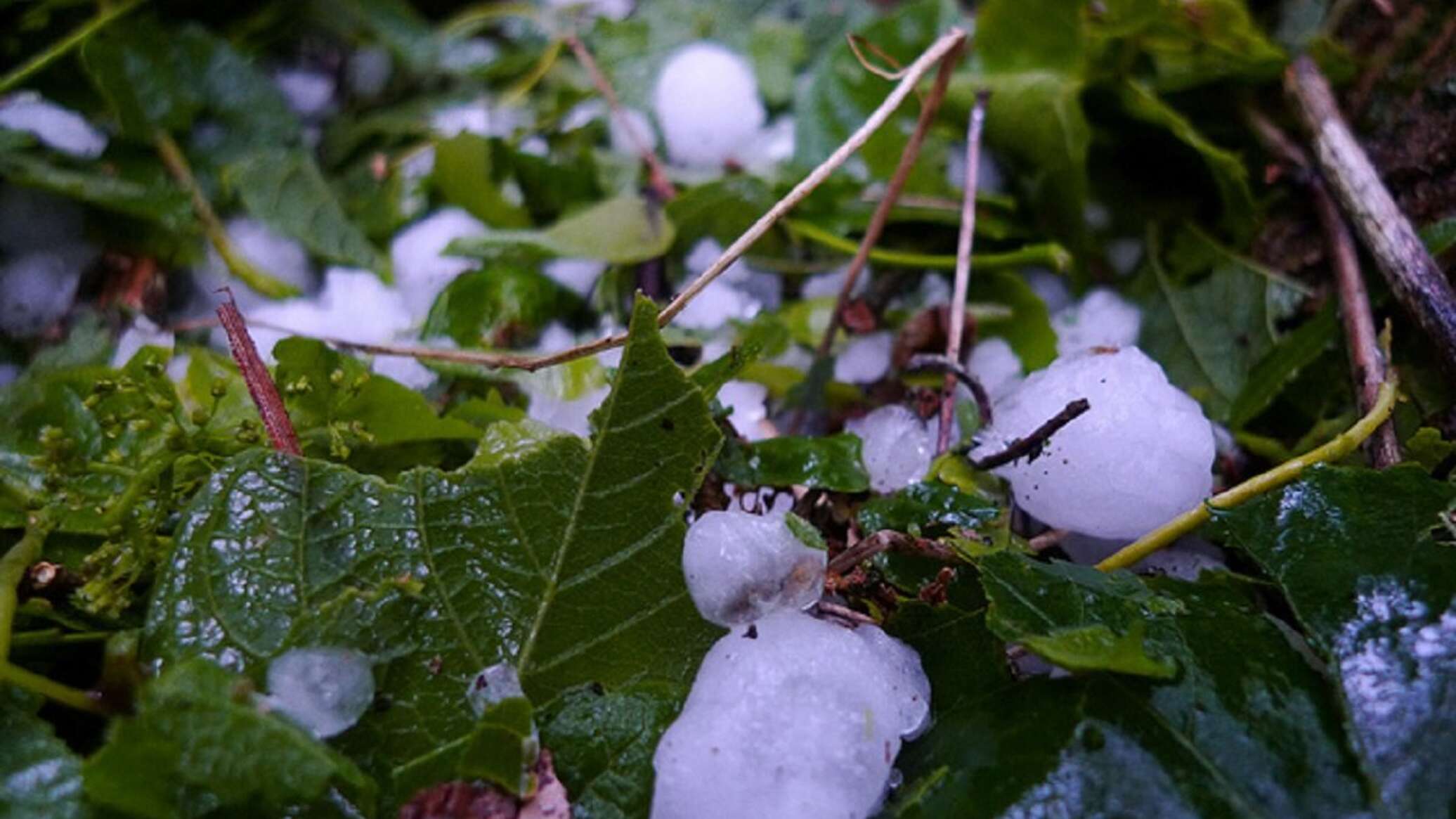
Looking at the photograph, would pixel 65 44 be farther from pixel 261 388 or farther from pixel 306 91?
pixel 261 388

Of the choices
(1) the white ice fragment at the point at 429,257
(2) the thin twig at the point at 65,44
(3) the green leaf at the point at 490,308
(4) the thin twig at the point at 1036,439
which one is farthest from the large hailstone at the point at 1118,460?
(2) the thin twig at the point at 65,44

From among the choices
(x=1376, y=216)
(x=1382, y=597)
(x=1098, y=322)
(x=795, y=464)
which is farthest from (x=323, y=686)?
(x=1376, y=216)

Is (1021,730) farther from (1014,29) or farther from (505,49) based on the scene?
(505,49)

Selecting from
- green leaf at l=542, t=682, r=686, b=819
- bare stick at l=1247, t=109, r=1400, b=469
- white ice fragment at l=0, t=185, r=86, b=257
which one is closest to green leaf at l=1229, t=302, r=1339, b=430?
bare stick at l=1247, t=109, r=1400, b=469

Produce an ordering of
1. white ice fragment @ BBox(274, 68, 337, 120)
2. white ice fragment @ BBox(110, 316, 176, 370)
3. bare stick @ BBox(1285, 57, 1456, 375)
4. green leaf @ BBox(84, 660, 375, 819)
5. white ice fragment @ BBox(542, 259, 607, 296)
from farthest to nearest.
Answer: white ice fragment @ BBox(274, 68, 337, 120) → white ice fragment @ BBox(542, 259, 607, 296) → white ice fragment @ BBox(110, 316, 176, 370) → bare stick @ BBox(1285, 57, 1456, 375) → green leaf @ BBox(84, 660, 375, 819)

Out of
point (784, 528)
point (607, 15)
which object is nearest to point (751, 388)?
point (784, 528)

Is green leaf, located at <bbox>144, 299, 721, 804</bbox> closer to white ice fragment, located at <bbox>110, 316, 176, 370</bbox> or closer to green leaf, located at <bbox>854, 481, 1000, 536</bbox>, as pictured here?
green leaf, located at <bbox>854, 481, 1000, 536</bbox>

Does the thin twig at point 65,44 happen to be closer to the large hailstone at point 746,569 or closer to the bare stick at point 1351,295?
the large hailstone at point 746,569
